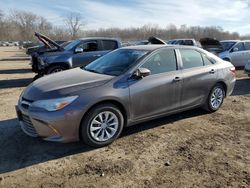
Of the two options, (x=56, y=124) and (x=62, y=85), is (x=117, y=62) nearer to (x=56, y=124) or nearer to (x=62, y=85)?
(x=62, y=85)

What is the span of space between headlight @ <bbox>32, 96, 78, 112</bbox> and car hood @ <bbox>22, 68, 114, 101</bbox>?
0.07 m

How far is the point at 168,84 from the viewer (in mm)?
5367

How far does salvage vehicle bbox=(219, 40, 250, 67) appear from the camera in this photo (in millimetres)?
15057

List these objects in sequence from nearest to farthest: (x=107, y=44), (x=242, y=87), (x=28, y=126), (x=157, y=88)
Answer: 1. (x=28, y=126)
2. (x=157, y=88)
3. (x=242, y=87)
4. (x=107, y=44)

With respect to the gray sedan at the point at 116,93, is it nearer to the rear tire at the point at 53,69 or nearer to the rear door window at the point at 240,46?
the rear tire at the point at 53,69

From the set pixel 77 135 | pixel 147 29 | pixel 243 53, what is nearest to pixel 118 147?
pixel 77 135

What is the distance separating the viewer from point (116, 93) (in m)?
4.66

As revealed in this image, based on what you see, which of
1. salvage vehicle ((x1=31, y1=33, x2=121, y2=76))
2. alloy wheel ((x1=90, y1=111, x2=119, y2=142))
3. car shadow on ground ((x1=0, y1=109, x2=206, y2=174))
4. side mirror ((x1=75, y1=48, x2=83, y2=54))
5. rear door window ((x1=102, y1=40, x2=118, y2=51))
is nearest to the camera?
car shadow on ground ((x1=0, y1=109, x2=206, y2=174))

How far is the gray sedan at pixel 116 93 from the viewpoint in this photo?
4312 mm

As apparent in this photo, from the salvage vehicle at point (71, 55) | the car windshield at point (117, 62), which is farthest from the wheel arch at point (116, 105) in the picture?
the salvage vehicle at point (71, 55)

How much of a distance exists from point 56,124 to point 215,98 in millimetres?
3882

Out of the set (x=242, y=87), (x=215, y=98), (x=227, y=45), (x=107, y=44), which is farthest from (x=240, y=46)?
(x=215, y=98)

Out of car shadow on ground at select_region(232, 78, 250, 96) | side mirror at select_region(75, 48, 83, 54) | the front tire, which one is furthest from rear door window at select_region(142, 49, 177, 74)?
side mirror at select_region(75, 48, 83, 54)

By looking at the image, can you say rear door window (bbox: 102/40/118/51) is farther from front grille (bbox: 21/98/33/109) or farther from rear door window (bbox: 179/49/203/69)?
front grille (bbox: 21/98/33/109)
